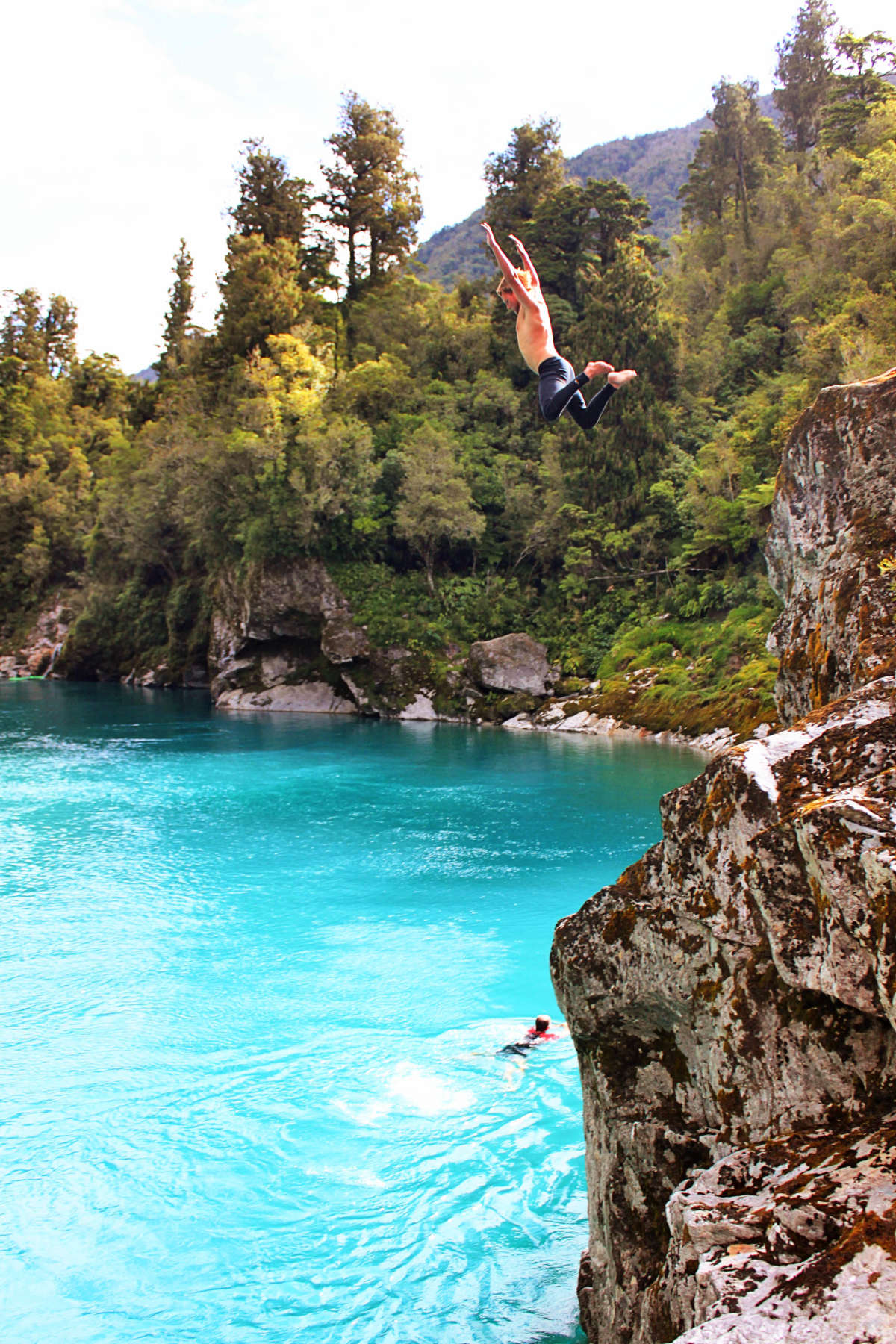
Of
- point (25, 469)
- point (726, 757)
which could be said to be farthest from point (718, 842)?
point (25, 469)

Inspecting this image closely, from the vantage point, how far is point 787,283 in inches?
1501

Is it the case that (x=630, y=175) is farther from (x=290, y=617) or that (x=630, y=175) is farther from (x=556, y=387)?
(x=556, y=387)

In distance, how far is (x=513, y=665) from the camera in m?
34.7

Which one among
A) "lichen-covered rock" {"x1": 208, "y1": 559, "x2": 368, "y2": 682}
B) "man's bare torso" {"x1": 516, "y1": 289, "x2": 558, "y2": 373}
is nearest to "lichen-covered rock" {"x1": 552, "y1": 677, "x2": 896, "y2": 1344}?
"man's bare torso" {"x1": 516, "y1": 289, "x2": 558, "y2": 373}

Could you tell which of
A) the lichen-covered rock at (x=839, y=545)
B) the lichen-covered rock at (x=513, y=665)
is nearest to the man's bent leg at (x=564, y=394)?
the lichen-covered rock at (x=839, y=545)

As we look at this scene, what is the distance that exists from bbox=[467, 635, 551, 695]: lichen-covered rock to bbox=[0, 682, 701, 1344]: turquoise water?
12362 mm

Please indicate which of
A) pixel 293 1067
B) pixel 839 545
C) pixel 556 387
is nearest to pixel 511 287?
pixel 556 387

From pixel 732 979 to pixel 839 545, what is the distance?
13.0 ft

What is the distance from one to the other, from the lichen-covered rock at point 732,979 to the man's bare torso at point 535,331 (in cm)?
463

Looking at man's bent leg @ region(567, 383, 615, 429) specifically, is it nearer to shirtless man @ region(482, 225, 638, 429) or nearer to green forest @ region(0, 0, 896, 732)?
shirtless man @ region(482, 225, 638, 429)

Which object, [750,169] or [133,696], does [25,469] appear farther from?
[750,169]

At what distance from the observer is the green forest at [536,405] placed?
3114 cm

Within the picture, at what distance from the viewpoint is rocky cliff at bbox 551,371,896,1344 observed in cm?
291

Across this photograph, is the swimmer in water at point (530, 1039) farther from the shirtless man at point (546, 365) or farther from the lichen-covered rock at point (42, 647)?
the lichen-covered rock at point (42, 647)
